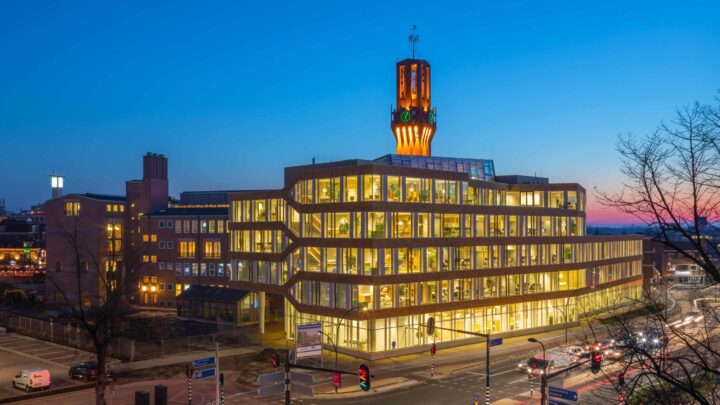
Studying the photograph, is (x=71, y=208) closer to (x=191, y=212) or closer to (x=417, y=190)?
(x=191, y=212)

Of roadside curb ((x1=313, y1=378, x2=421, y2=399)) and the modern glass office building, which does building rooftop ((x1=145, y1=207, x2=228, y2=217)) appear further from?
roadside curb ((x1=313, y1=378, x2=421, y2=399))

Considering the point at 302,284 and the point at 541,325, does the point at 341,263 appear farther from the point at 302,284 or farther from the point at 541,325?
the point at 541,325

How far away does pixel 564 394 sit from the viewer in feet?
106

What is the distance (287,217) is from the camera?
77062 millimetres

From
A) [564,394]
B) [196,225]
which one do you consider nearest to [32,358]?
[196,225]

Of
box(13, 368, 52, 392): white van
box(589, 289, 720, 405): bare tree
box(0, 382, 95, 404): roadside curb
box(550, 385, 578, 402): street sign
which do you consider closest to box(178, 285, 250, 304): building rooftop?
box(0, 382, 95, 404): roadside curb

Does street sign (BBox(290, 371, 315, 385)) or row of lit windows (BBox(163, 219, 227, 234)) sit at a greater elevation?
row of lit windows (BBox(163, 219, 227, 234))

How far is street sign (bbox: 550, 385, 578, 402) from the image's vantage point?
32.0 m

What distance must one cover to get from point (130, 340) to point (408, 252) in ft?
112

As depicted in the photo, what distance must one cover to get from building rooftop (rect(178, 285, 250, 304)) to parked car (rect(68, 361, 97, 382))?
33.2 metres

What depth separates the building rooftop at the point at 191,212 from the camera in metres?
111

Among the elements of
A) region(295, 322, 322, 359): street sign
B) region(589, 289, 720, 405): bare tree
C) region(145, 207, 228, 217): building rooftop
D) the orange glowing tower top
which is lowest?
region(295, 322, 322, 359): street sign

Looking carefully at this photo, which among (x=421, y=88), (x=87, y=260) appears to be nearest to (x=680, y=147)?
(x=421, y=88)

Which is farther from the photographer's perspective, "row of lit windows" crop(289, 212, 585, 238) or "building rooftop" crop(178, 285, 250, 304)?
"building rooftop" crop(178, 285, 250, 304)
